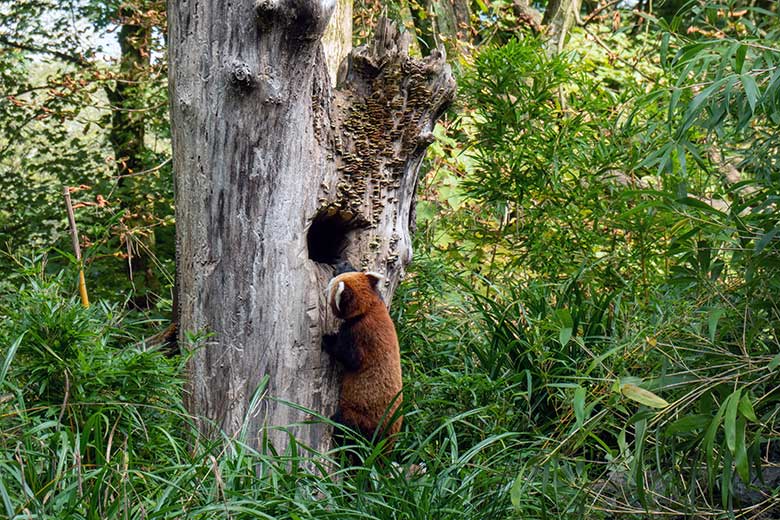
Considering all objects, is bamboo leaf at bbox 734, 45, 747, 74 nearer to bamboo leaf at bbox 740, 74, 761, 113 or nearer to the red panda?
bamboo leaf at bbox 740, 74, 761, 113

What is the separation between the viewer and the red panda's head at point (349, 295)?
3881mm

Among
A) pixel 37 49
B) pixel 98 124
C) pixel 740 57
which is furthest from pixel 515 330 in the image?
pixel 37 49

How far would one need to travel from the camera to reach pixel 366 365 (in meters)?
3.95

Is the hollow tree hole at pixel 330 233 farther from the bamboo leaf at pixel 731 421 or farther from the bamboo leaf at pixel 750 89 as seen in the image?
the bamboo leaf at pixel 731 421

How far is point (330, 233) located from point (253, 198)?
708 millimetres

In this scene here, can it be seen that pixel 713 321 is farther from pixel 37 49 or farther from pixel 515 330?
pixel 37 49

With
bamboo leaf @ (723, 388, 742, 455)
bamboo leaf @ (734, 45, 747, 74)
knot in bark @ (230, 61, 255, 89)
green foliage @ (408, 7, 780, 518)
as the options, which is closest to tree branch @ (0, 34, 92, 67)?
green foliage @ (408, 7, 780, 518)

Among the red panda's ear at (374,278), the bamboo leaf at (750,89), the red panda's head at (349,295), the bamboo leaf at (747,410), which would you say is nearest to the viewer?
the bamboo leaf at (747,410)

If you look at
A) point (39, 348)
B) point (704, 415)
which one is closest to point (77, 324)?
point (39, 348)

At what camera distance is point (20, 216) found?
24.5 feet

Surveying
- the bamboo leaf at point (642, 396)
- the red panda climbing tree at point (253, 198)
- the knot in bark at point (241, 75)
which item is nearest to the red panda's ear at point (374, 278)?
the red panda climbing tree at point (253, 198)

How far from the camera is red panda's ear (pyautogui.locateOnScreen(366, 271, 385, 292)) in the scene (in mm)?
4047

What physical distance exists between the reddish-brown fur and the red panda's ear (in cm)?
4

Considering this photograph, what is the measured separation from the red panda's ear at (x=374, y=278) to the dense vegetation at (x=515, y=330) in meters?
0.69
